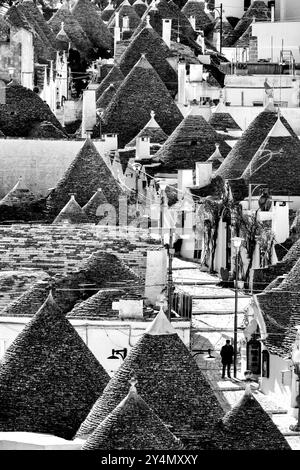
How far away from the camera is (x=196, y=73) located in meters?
108

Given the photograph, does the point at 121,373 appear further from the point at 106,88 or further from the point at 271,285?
the point at 106,88

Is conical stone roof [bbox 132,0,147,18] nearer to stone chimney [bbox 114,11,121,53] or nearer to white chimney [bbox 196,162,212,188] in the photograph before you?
stone chimney [bbox 114,11,121,53]

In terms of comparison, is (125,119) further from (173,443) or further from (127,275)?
(173,443)

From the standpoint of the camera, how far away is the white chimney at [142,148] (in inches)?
3637

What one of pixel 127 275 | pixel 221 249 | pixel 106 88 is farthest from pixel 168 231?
pixel 106 88

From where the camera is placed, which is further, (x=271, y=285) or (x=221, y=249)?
(x=221, y=249)

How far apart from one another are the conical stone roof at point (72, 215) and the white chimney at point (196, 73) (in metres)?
27.1

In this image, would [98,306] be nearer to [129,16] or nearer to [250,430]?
[250,430]

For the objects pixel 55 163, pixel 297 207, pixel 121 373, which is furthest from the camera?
pixel 55 163

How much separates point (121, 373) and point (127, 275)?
17.5m

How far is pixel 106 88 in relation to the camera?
108m

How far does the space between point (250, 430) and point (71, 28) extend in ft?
249

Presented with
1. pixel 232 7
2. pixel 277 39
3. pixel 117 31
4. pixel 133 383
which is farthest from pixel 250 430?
pixel 232 7
